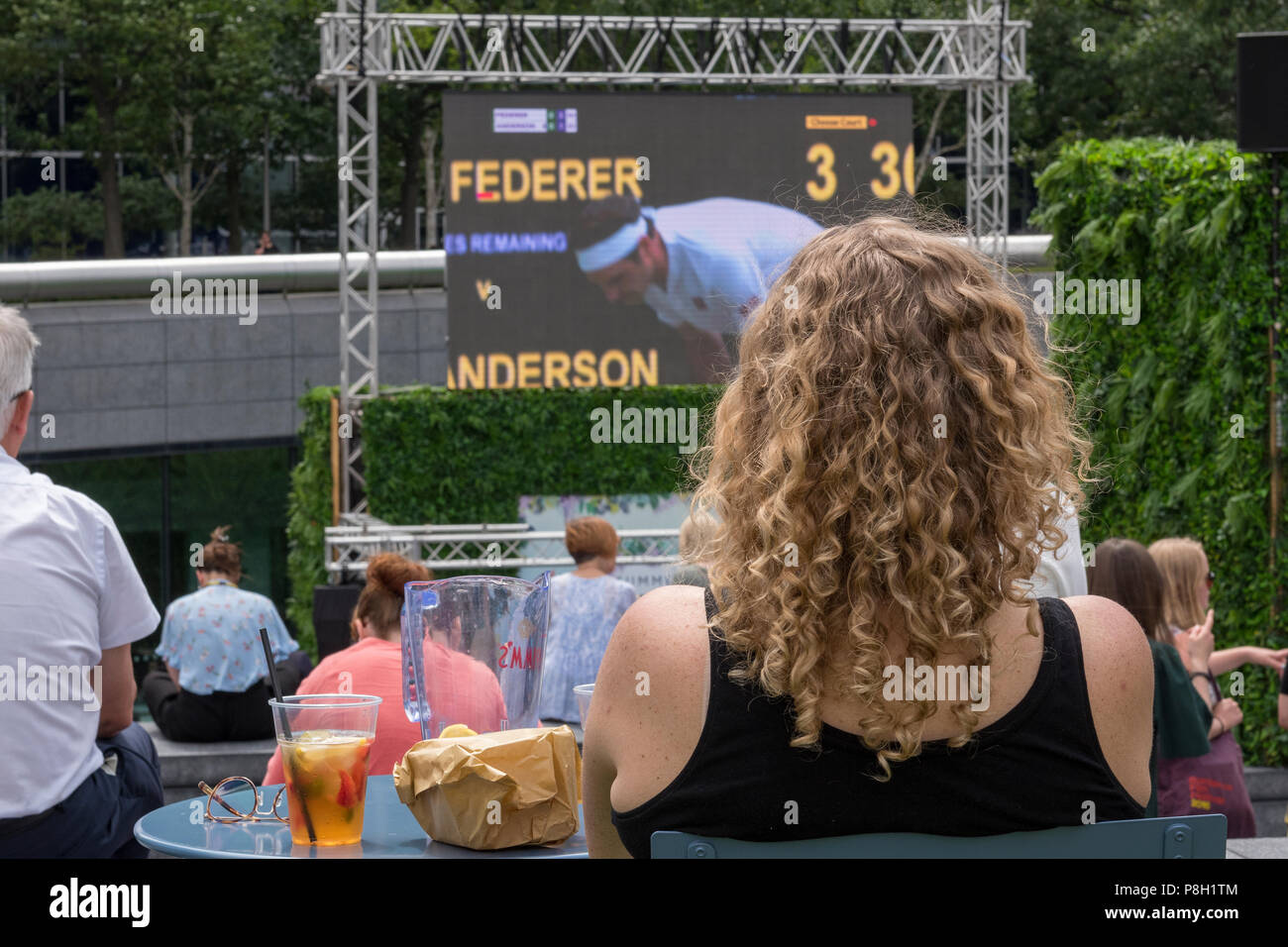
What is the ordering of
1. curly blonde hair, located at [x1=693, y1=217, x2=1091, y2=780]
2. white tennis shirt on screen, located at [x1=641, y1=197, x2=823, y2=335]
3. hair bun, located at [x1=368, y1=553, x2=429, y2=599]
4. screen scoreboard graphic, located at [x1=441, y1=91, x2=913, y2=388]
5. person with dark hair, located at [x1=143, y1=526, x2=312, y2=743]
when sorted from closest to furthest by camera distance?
curly blonde hair, located at [x1=693, y1=217, x2=1091, y2=780], hair bun, located at [x1=368, y1=553, x2=429, y2=599], person with dark hair, located at [x1=143, y1=526, x2=312, y2=743], screen scoreboard graphic, located at [x1=441, y1=91, x2=913, y2=388], white tennis shirt on screen, located at [x1=641, y1=197, x2=823, y2=335]

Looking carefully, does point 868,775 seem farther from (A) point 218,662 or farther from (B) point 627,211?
(B) point 627,211

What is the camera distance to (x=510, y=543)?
12.0 metres

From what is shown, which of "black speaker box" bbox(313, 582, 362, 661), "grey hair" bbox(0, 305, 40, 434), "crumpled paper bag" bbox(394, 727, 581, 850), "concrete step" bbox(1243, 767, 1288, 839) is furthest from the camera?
"black speaker box" bbox(313, 582, 362, 661)

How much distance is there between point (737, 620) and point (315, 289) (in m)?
18.0

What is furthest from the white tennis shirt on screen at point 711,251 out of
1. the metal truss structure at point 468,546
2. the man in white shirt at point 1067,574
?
the man in white shirt at point 1067,574

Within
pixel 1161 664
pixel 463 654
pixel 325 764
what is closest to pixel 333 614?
pixel 1161 664

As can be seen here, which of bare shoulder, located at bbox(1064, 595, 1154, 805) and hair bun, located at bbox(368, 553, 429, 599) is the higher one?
bare shoulder, located at bbox(1064, 595, 1154, 805)

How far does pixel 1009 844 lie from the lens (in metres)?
1.49

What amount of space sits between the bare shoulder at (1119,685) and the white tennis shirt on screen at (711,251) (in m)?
10.1

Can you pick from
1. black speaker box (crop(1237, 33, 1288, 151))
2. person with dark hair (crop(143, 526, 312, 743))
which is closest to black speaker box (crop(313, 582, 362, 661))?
person with dark hair (crop(143, 526, 312, 743))

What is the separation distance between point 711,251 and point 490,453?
265 cm

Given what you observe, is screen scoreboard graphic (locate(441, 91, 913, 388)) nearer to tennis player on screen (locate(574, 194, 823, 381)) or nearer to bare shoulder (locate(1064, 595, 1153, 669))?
tennis player on screen (locate(574, 194, 823, 381))

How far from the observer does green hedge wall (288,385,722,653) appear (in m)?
12.1
